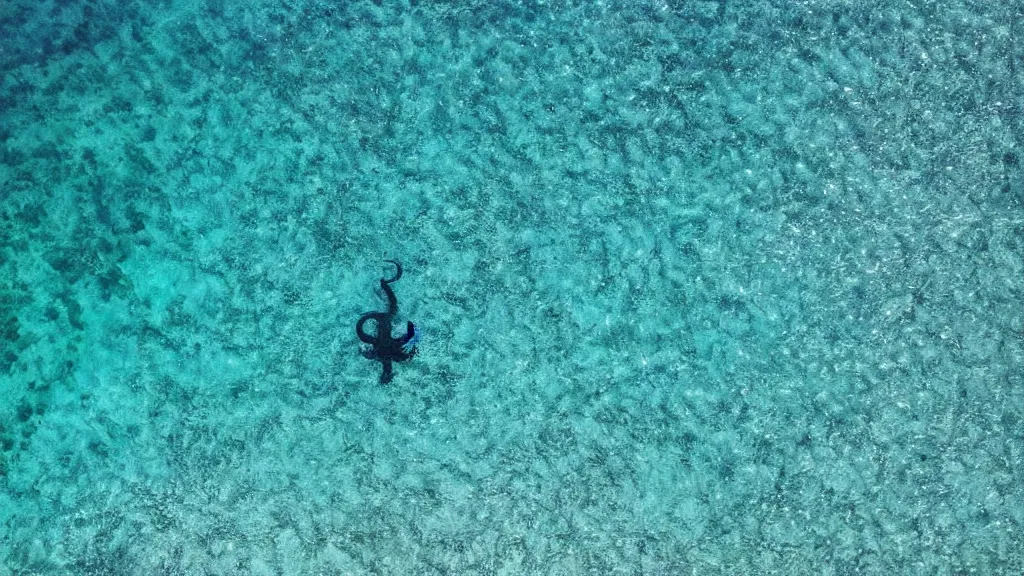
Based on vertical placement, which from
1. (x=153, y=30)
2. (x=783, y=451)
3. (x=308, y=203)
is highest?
(x=153, y=30)

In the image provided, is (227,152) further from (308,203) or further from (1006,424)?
(1006,424)

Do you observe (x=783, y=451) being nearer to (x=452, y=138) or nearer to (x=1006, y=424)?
(x=1006, y=424)

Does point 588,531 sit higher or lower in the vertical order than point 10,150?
lower

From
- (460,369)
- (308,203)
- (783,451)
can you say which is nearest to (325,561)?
(460,369)
